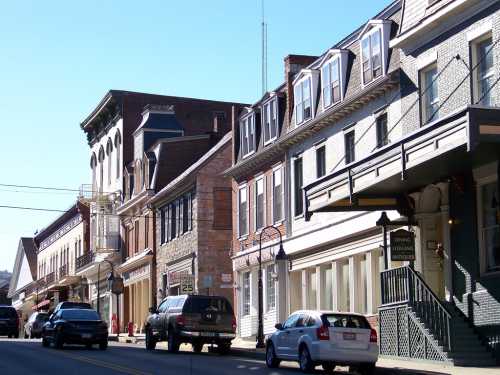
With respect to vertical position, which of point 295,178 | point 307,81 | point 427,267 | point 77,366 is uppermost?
point 307,81

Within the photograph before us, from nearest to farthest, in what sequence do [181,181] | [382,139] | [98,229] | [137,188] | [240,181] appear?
[382,139], [240,181], [181,181], [137,188], [98,229]

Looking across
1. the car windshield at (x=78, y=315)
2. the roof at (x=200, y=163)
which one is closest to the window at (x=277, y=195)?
the car windshield at (x=78, y=315)

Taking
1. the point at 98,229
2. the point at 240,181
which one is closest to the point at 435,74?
the point at 240,181

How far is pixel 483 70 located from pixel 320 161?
1191 centimetres

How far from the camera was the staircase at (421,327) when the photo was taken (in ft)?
78.8

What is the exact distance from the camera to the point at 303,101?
37.4m

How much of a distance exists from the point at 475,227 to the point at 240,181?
20133 mm

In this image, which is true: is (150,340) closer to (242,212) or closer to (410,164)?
(242,212)

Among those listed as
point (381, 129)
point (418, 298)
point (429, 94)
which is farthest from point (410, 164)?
point (381, 129)

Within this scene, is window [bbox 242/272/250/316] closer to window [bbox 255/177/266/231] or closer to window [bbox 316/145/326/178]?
window [bbox 255/177/266/231]

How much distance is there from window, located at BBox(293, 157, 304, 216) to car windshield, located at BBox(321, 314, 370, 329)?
13374 mm

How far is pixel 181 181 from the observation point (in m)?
50.2

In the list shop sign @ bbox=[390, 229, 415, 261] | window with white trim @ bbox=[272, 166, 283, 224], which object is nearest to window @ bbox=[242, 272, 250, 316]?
window with white trim @ bbox=[272, 166, 283, 224]

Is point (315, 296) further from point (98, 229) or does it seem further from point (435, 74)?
point (98, 229)
